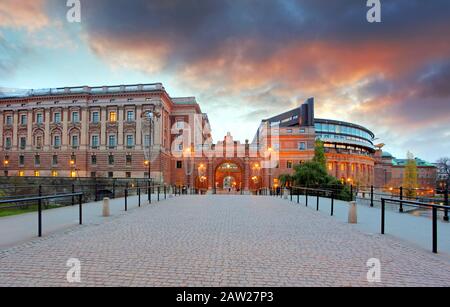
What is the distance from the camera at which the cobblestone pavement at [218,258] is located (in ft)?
15.1

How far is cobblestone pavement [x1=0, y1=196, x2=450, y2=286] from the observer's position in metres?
4.60

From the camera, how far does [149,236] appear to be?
25.8 feet

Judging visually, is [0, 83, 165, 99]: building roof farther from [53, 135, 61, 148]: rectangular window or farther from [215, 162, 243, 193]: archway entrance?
[215, 162, 243, 193]: archway entrance

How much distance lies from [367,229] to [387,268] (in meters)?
4.33

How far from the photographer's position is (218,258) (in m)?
5.73

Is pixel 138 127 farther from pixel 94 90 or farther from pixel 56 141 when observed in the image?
pixel 56 141

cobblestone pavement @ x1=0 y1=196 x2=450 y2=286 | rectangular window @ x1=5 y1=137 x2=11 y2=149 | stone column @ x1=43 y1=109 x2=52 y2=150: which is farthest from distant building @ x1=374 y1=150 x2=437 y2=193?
rectangular window @ x1=5 y1=137 x2=11 y2=149

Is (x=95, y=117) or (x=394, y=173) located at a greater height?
(x=95, y=117)

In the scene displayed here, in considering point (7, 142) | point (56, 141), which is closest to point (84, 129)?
point (56, 141)

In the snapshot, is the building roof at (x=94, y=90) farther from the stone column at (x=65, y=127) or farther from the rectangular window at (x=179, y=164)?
the rectangular window at (x=179, y=164)

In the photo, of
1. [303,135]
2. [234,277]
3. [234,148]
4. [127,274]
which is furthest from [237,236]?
[303,135]

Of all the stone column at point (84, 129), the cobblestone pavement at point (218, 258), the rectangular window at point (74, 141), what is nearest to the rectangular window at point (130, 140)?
the stone column at point (84, 129)

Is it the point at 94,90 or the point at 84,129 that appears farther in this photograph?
the point at 94,90
